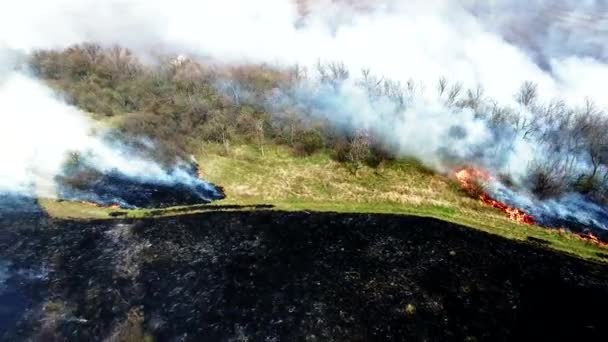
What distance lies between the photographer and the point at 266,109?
101 meters

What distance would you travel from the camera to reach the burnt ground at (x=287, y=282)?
160 ft

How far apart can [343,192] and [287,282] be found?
22719 mm

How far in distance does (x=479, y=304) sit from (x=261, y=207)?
29.5 m

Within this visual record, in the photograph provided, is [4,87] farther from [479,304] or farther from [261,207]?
[479,304]

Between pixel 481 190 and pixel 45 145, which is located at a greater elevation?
pixel 45 145

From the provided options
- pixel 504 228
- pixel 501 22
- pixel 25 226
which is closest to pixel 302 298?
pixel 504 228

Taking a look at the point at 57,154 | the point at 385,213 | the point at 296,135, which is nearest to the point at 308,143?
the point at 296,135

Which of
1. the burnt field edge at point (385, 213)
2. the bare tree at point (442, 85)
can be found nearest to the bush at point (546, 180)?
the burnt field edge at point (385, 213)

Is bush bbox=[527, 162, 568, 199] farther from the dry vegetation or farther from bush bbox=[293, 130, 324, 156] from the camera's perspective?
bush bbox=[293, 130, 324, 156]

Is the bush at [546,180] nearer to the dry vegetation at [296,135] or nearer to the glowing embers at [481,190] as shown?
the dry vegetation at [296,135]

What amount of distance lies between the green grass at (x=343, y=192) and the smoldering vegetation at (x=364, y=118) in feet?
11.8

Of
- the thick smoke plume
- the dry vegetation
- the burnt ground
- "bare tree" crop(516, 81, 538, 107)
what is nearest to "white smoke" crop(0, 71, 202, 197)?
the thick smoke plume

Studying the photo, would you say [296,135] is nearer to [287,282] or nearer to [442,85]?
[442,85]

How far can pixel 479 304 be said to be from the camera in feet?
172
